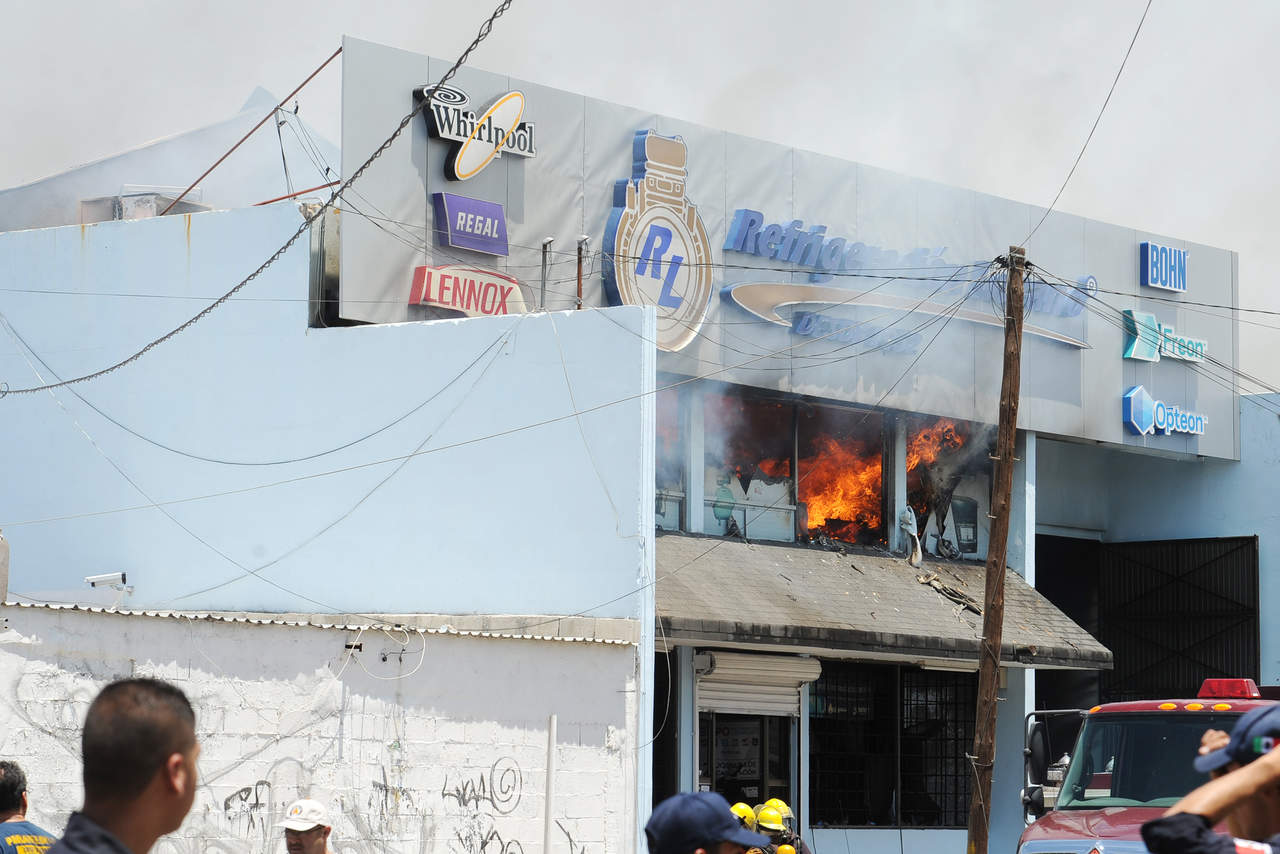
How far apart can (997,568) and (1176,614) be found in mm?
11074

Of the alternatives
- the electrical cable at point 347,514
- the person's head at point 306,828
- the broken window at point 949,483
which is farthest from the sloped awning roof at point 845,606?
the person's head at point 306,828

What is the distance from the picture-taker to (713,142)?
65.7 ft

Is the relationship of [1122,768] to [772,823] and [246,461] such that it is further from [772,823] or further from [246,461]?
[246,461]

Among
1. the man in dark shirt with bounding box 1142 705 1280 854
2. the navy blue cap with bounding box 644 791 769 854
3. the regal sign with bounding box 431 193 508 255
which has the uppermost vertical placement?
the regal sign with bounding box 431 193 508 255

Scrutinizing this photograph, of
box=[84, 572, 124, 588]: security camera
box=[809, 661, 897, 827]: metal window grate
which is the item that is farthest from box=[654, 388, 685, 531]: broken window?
box=[84, 572, 124, 588]: security camera

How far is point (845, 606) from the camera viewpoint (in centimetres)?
1988

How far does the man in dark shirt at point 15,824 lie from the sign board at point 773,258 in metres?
11.2

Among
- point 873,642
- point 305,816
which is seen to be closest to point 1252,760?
point 305,816

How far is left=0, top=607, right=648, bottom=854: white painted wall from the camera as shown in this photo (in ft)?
38.9

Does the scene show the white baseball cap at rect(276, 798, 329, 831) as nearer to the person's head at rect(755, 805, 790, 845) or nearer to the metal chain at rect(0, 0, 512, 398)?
the person's head at rect(755, 805, 790, 845)

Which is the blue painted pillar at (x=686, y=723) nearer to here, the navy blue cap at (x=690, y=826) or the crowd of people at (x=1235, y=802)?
the navy blue cap at (x=690, y=826)

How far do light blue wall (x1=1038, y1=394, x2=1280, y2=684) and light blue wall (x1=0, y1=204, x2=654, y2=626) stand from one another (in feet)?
41.8

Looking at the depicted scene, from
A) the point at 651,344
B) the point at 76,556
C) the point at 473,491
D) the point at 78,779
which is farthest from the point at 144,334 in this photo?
the point at 78,779

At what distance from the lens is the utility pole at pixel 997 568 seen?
16547 millimetres
